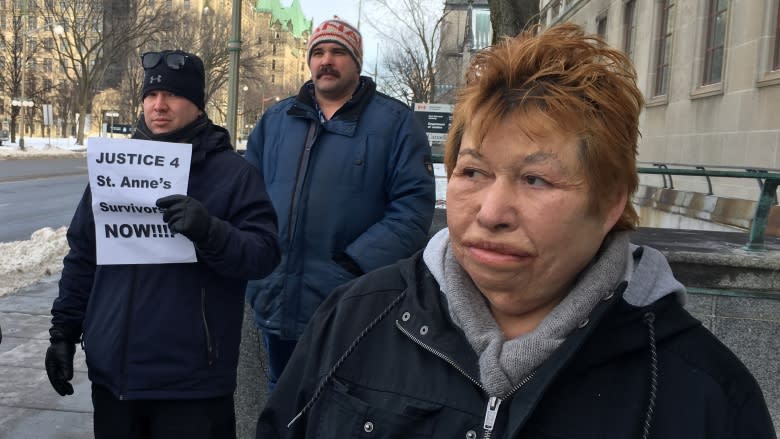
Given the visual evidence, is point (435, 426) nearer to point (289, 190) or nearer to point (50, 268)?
point (289, 190)

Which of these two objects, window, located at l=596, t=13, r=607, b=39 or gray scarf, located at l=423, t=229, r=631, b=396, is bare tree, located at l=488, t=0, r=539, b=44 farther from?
window, located at l=596, t=13, r=607, b=39

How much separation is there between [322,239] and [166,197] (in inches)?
28.7

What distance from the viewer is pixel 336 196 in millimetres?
3145

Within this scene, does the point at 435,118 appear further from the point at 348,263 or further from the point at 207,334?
the point at 207,334

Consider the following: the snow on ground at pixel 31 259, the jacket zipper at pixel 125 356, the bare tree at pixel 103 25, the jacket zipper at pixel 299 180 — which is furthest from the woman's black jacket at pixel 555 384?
the bare tree at pixel 103 25

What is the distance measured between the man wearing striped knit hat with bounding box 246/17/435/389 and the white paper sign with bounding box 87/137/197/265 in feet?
A: 1.73

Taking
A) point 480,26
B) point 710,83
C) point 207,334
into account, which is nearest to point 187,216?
point 207,334

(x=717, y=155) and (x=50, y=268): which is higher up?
(x=717, y=155)

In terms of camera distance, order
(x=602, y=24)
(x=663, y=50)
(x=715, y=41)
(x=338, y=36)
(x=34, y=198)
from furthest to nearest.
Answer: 1. (x=602, y=24)
2. (x=34, y=198)
3. (x=663, y=50)
4. (x=715, y=41)
5. (x=338, y=36)

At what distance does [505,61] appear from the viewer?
4.79 ft

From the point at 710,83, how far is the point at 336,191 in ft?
35.2

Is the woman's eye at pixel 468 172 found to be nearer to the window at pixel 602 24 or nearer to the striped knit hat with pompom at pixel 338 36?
the striped knit hat with pompom at pixel 338 36

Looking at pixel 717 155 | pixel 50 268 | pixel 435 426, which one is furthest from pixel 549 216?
pixel 717 155

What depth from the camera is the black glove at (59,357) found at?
296cm
